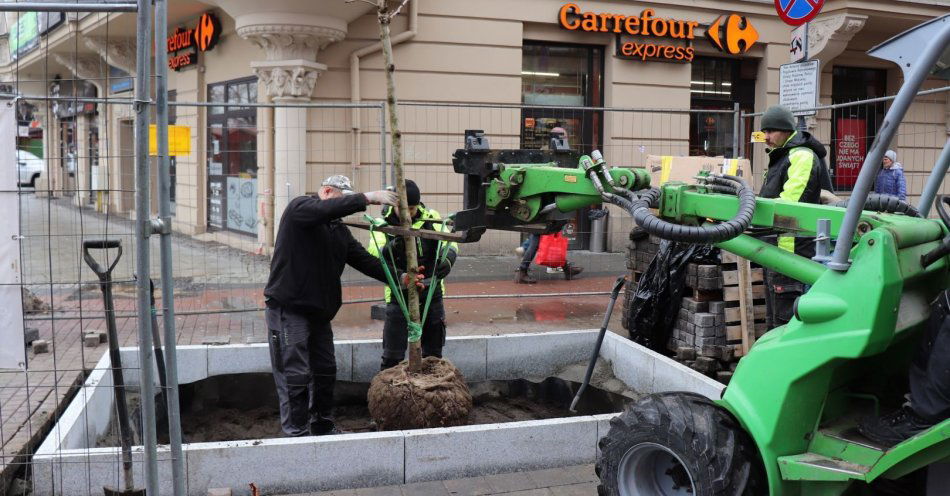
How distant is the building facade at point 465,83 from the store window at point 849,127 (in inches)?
1.7

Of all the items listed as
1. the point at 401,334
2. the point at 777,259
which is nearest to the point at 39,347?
the point at 401,334

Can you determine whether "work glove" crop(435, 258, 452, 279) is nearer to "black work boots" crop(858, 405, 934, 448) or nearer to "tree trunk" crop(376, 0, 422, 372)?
"tree trunk" crop(376, 0, 422, 372)

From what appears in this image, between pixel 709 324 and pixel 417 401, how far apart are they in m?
2.54

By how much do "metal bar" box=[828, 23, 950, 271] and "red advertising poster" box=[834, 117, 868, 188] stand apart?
9.18 meters

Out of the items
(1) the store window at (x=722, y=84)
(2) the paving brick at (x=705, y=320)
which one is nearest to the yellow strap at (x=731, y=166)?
(2) the paving brick at (x=705, y=320)

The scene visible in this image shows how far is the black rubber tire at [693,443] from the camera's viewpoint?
320cm

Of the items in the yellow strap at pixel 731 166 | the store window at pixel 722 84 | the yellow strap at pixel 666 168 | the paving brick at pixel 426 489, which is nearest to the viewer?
the paving brick at pixel 426 489

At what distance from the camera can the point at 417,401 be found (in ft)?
16.8

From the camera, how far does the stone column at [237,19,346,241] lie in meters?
11.7

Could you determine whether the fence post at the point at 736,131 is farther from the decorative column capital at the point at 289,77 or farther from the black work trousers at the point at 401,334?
the decorative column capital at the point at 289,77

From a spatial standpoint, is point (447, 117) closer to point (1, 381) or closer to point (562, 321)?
point (562, 321)

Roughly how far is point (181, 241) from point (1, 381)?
517cm

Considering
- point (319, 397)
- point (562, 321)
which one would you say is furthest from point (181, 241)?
point (319, 397)

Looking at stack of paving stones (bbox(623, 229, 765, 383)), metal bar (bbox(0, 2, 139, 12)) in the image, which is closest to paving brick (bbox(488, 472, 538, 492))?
stack of paving stones (bbox(623, 229, 765, 383))
